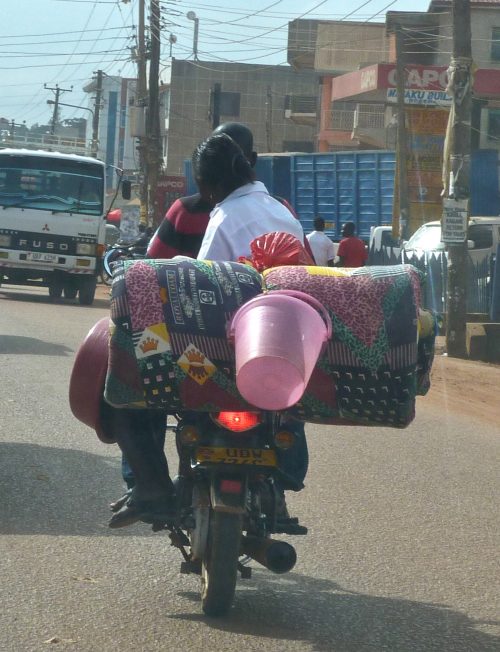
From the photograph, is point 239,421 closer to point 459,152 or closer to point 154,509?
point 154,509

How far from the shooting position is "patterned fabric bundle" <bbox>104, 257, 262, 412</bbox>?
3.81 meters

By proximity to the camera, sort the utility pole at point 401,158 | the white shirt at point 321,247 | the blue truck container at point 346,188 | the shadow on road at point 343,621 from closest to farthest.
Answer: the shadow on road at point 343,621 < the white shirt at point 321,247 < the utility pole at point 401,158 < the blue truck container at point 346,188

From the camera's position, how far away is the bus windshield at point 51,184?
880 inches

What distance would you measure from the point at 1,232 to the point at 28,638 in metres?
19.2

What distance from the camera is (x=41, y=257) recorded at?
22.7 metres

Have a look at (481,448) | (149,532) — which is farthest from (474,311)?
(149,532)

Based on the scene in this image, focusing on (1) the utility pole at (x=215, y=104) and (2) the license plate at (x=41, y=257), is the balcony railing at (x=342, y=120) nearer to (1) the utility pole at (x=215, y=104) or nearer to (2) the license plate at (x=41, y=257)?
(1) the utility pole at (x=215, y=104)

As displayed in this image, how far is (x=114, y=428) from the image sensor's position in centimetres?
424

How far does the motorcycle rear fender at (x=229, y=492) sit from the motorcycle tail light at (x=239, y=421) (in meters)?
0.16

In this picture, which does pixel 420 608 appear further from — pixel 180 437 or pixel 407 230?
pixel 407 230

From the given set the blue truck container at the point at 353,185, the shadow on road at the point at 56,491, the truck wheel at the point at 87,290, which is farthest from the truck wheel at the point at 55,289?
the shadow on road at the point at 56,491

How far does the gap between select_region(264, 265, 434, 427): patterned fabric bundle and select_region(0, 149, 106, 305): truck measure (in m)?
19.1

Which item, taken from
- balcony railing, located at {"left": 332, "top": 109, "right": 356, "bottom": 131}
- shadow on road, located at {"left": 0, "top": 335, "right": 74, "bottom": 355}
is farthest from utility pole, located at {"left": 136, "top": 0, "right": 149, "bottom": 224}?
shadow on road, located at {"left": 0, "top": 335, "right": 74, "bottom": 355}

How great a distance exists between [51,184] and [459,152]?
8.78 meters
